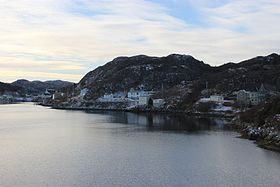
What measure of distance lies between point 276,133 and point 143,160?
1199cm

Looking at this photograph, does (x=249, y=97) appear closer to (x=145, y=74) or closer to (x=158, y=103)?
(x=158, y=103)

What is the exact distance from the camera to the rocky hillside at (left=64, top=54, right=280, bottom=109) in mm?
92375

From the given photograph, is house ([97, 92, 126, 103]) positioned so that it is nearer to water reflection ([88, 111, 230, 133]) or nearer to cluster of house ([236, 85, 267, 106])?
cluster of house ([236, 85, 267, 106])

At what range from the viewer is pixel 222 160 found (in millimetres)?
25844

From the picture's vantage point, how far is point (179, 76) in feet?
399

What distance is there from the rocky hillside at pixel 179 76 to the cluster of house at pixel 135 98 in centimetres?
A: 311

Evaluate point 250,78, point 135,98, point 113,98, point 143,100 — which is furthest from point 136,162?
point 113,98

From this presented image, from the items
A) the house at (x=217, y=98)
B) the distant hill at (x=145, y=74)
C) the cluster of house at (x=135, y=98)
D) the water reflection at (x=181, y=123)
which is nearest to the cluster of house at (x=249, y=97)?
the house at (x=217, y=98)

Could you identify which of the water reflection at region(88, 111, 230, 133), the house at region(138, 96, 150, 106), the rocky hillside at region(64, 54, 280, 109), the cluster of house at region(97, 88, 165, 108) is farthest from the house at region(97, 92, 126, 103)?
the water reflection at region(88, 111, 230, 133)

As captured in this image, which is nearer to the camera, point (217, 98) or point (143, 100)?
point (217, 98)

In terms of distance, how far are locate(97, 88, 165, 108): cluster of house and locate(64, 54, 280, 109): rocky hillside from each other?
10.2 ft

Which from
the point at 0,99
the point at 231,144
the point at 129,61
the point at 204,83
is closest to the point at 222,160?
the point at 231,144

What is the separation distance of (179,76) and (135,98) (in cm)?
2098

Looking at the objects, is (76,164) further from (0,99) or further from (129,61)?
(0,99)
